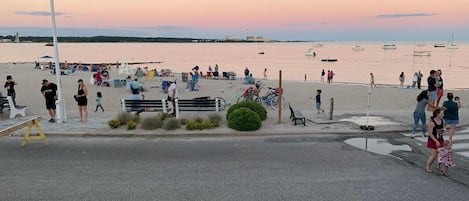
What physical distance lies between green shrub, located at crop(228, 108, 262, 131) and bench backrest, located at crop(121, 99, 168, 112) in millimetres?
3974

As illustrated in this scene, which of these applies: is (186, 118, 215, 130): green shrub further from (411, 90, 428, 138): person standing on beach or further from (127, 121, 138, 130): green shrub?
(411, 90, 428, 138): person standing on beach

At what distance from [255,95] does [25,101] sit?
1185 centimetres

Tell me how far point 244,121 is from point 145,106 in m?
5.03

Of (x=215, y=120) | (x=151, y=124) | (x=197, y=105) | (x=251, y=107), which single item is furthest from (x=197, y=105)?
(x=151, y=124)

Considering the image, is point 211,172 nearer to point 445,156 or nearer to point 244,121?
point 244,121

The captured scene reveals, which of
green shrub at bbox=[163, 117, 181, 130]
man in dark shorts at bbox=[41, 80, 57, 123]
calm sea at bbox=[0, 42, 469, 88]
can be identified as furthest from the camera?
calm sea at bbox=[0, 42, 469, 88]

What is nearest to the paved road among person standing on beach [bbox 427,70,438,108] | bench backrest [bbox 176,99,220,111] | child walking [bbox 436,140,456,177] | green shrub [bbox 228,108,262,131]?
child walking [bbox 436,140,456,177]

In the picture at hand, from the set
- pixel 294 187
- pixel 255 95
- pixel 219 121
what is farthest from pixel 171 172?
pixel 255 95

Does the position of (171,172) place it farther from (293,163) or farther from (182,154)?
(293,163)

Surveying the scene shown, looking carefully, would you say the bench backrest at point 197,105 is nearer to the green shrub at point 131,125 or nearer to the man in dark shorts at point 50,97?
the green shrub at point 131,125

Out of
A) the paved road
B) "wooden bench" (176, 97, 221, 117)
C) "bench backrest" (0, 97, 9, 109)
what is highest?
"bench backrest" (0, 97, 9, 109)

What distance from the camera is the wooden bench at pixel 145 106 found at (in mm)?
15156

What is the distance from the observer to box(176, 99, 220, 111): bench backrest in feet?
49.6

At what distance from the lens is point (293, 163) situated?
8.96 metres
